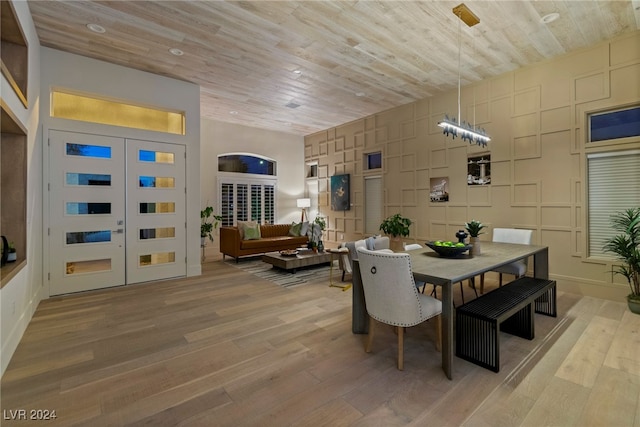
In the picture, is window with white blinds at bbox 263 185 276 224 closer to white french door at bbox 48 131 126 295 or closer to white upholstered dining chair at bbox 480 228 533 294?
white french door at bbox 48 131 126 295

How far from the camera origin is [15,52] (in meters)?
3.00

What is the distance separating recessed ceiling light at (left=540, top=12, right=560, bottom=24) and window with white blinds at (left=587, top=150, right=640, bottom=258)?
6.29 feet

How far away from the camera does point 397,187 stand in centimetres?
646

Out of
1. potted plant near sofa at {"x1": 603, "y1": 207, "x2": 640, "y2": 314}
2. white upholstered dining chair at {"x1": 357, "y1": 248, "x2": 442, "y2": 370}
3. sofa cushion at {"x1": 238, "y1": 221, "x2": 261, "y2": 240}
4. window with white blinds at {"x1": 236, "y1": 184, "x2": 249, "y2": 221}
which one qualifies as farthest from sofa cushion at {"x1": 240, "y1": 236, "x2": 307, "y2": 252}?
potted plant near sofa at {"x1": 603, "y1": 207, "x2": 640, "y2": 314}

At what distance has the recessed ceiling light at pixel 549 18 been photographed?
10.8 feet

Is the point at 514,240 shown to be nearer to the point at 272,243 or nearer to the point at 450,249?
the point at 450,249

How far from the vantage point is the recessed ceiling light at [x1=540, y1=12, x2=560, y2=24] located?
3303mm

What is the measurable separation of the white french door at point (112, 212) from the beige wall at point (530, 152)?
4571 mm

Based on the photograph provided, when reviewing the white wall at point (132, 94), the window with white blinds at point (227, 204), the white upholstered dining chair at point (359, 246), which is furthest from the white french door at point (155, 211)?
the white upholstered dining chair at point (359, 246)

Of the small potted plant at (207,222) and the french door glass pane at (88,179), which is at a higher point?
the french door glass pane at (88,179)

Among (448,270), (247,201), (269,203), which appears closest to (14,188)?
(448,270)

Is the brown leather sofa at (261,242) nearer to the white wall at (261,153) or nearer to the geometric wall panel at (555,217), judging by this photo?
the white wall at (261,153)

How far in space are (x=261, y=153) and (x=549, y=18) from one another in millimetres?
6728

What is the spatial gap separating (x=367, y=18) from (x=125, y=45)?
126 inches
